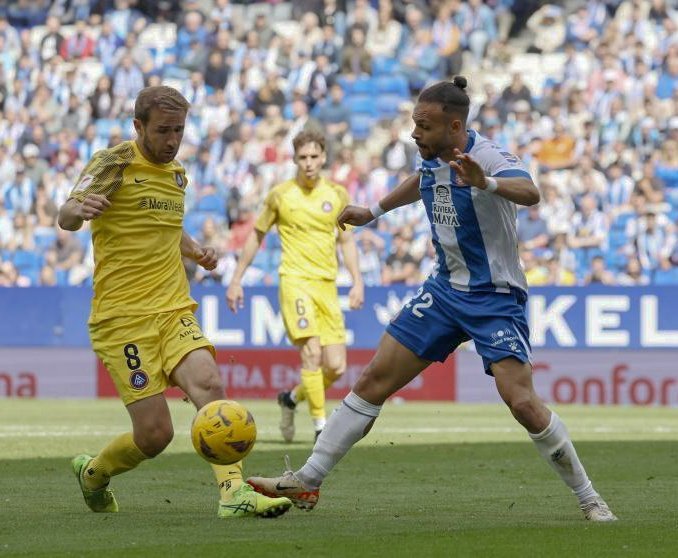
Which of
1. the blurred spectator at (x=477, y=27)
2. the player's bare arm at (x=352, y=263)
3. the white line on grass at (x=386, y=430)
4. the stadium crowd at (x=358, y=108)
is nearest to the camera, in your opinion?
the player's bare arm at (x=352, y=263)

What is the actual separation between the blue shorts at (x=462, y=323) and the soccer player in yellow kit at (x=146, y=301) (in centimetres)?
109

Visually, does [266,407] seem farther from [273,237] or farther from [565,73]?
[565,73]

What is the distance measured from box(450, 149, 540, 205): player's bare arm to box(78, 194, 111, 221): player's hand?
1.84 m

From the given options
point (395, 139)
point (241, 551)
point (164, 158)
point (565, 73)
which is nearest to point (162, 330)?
point (164, 158)

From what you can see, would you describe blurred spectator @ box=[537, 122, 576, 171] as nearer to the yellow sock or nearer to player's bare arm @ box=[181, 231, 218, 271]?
the yellow sock

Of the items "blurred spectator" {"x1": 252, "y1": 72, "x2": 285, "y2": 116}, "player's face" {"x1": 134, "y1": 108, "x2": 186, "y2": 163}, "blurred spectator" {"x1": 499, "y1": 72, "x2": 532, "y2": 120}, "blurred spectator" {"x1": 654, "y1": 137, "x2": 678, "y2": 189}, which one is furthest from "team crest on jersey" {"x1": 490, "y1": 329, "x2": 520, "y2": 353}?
"blurred spectator" {"x1": 252, "y1": 72, "x2": 285, "y2": 116}

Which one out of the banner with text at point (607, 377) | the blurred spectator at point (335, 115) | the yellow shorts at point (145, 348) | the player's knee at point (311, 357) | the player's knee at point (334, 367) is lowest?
the banner with text at point (607, 377)

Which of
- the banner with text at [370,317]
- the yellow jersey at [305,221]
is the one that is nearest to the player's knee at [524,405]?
the yellow jersey at [305,221]

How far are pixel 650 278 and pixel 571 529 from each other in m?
16.2

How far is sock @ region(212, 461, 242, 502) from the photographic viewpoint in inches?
322

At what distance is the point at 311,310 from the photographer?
14.2 m

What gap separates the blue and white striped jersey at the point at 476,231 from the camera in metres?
8.04

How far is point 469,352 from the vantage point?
70.3 ft

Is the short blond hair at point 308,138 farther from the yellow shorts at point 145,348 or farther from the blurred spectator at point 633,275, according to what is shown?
the blurred spectator at point 633,275
